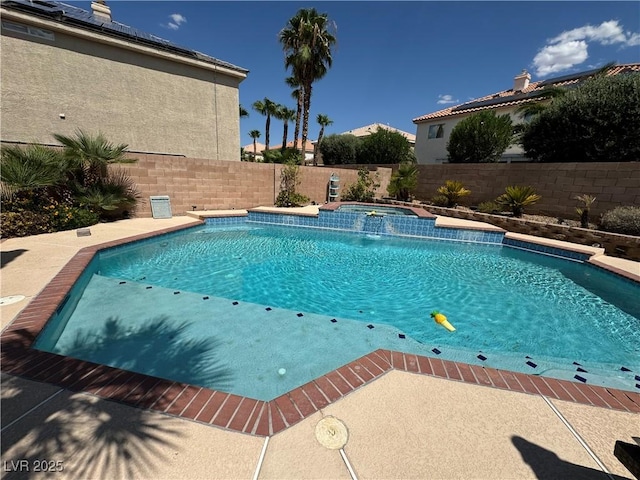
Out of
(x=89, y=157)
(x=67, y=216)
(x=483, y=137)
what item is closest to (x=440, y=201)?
(x=483, y=137)

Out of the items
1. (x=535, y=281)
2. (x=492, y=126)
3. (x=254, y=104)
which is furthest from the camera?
(x=254, y=104)

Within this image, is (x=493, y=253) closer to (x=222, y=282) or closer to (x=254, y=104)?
(x=222, y=282)

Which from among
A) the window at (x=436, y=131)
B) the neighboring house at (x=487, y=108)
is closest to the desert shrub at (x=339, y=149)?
the neighboring house at (x=487, y=108)

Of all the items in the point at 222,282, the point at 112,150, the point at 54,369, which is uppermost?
the point at 112,150

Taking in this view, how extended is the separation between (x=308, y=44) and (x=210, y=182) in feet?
40.1

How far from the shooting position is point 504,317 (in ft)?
16.5

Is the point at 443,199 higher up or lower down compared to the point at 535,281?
higher up

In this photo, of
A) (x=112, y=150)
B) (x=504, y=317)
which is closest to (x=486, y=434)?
(x=504, y=317)

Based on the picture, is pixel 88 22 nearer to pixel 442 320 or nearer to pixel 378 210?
pixel 378 210

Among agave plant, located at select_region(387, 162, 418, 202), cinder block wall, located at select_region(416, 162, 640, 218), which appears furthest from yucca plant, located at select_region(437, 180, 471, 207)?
agave plant, located at select_region(387, 162, 418, 202)

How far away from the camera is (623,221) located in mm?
8594

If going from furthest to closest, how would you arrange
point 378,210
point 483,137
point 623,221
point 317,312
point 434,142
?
point 434,142
point 483,137
point 378,210
point 623,221
point 317,312

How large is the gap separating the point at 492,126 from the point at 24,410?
2064 cm

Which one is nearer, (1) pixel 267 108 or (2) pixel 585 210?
(2) pixel 585 210
